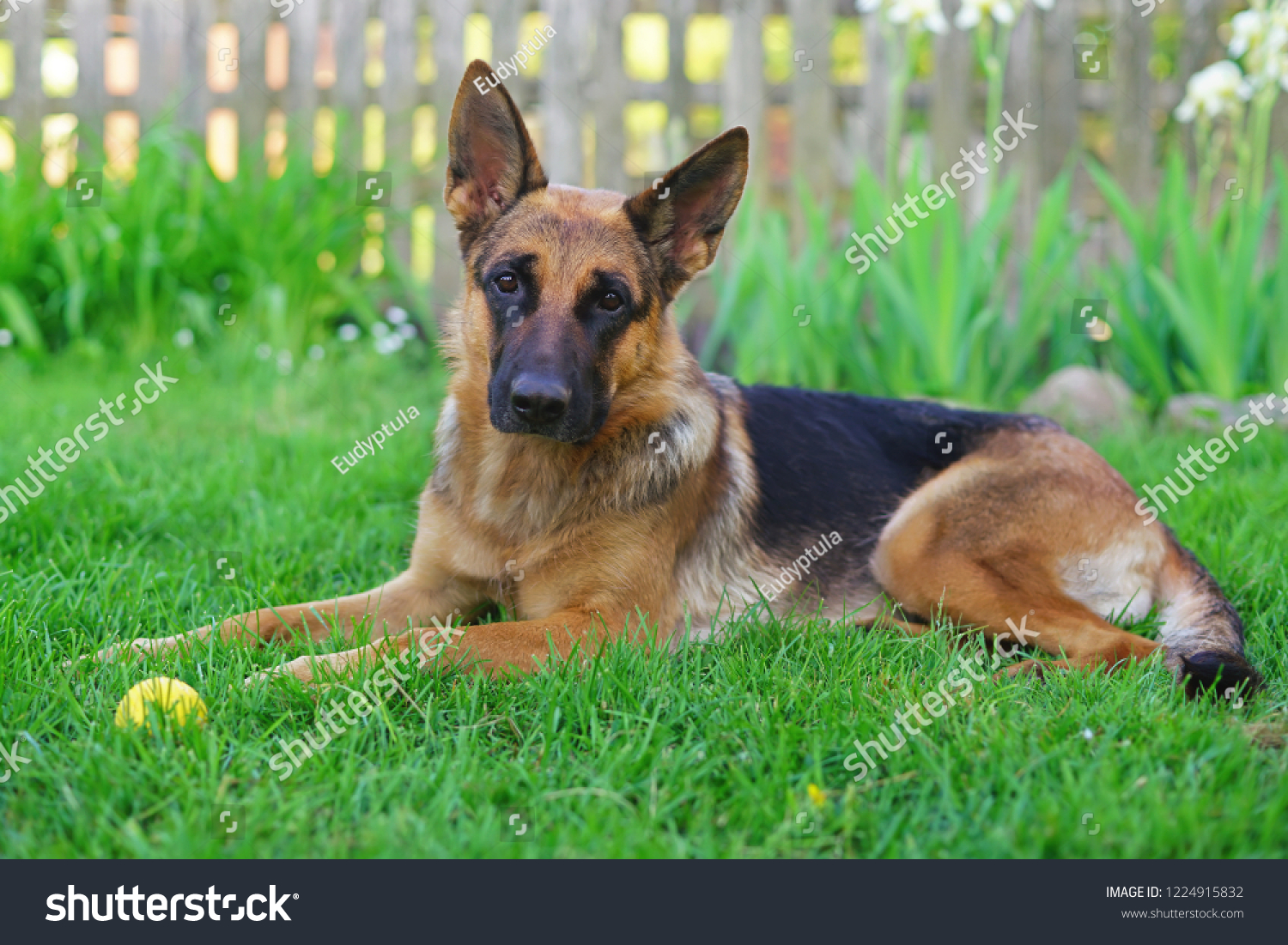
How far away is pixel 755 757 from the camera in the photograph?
2.35 meters

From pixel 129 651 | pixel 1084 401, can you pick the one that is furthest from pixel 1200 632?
pixel 1084 401

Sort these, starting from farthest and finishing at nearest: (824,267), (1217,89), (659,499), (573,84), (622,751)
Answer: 1. (573,84)
2. (824,267)
3. (1217,89)
4. (659,499)
5. (622,751)

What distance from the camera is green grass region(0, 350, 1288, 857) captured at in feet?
6.71

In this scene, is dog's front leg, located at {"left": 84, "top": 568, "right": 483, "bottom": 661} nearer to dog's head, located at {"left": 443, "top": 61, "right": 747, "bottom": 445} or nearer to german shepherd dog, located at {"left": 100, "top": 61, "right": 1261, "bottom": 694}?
german shepherd dog, located at {"left": 100, "top": 61, "right": 1261, "bottom": 694}

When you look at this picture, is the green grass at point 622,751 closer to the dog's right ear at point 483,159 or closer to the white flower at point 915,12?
the dog's right ear at point 483,159

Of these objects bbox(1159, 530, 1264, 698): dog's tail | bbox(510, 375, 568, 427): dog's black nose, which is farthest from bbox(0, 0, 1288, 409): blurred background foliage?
bbox(510, 375, 568, 427): dog's black nose

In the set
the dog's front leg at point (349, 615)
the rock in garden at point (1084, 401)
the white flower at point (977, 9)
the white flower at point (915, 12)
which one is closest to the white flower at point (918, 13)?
the white flower at point (915, 12)

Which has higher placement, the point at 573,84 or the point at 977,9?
the point at 977,9

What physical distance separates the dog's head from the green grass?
855 mm

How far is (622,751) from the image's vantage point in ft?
7.67

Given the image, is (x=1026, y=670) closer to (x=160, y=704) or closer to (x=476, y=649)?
(x=476, y=649)

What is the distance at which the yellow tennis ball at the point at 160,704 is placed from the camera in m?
2.36

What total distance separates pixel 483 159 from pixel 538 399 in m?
1.07
